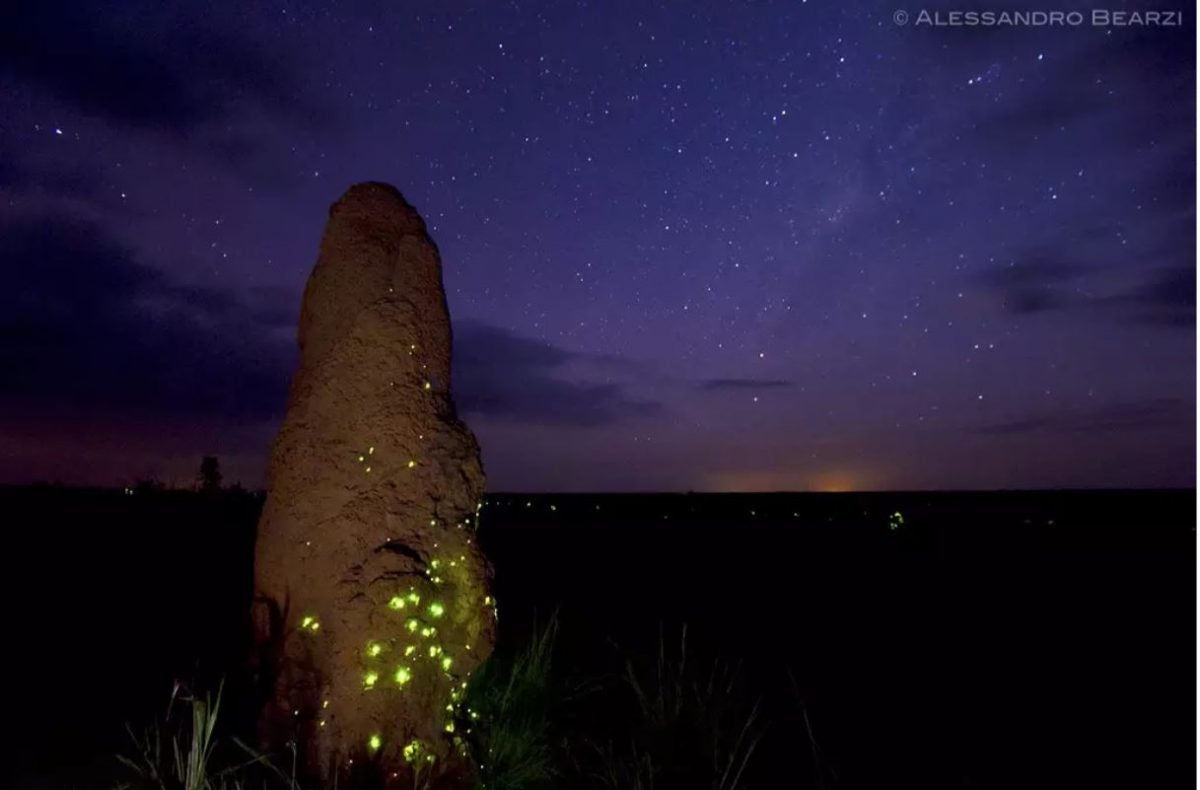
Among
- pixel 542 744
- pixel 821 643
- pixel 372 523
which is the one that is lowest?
pixel 821 643

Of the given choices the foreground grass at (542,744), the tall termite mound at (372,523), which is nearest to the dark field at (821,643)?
the foreground grass at (542,744)

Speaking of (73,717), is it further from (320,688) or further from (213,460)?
(213,460)

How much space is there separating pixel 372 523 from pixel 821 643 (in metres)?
8.56

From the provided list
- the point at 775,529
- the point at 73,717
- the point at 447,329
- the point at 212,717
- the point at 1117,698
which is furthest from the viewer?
the point at 775,529

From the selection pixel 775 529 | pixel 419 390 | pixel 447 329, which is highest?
pixel 447 329

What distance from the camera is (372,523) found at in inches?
190

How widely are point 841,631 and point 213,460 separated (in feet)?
155

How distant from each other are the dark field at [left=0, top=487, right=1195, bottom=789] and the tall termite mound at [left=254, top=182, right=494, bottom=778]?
0.71 meters

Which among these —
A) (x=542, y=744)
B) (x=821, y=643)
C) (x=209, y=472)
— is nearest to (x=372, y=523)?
(x=542, y=744)

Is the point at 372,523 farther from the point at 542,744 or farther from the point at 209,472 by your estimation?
the point at 209,472

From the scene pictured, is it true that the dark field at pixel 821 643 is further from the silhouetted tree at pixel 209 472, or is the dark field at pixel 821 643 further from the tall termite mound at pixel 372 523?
the silhouetted tree at pixel 209 472

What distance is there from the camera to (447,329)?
5.46m

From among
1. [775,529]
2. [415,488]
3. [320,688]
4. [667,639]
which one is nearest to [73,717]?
[320,688]

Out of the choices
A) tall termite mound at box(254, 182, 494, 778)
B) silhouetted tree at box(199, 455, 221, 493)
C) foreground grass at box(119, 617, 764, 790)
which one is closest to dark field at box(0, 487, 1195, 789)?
foreground grass at box(119, 617, 764, 790)
